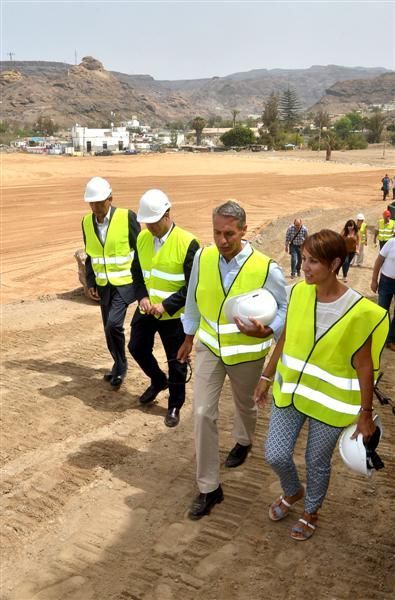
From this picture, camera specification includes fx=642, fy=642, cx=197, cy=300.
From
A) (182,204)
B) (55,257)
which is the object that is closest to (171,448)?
(55,257)

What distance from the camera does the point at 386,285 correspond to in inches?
307

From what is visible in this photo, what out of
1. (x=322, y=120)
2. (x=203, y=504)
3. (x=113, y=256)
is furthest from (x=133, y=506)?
(x=322, y=120)

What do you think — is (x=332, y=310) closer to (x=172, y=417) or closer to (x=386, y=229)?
(x=172, y=417)

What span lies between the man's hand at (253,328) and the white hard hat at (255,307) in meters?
0.02

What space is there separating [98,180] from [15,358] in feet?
8.83

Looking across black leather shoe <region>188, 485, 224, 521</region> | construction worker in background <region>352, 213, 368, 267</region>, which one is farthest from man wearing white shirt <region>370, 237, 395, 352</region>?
construction worker in background <region>352, 213, 368, 267</region>

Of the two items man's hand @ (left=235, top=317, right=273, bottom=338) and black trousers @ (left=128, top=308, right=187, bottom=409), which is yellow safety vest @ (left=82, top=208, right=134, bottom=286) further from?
man's hand @ (left=235, top=317, right=273, bottom=338)

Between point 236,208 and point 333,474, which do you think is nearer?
point 236,208

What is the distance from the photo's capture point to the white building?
97.6 meters

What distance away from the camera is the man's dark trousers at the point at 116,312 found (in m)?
6.28

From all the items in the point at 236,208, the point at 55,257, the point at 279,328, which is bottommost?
the point at 55,257

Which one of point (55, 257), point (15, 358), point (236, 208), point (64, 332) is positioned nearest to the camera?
point (236, 208)

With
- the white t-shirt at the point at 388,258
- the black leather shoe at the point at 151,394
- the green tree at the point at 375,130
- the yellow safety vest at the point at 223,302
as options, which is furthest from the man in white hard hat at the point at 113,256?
the green tree at the point at 375,130

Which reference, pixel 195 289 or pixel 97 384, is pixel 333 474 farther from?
pixel 97 384
